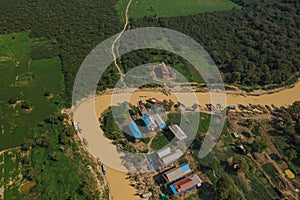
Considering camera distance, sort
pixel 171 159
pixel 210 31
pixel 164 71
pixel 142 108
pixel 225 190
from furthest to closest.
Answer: pixel 210 31 < pixel 164 71 < pixel 142 108 < pixel 171 159 < pixel 225 190

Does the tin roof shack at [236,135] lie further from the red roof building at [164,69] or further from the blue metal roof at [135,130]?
the red roof building at [164,69]

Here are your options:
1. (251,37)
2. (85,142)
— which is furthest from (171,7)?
(85,142)

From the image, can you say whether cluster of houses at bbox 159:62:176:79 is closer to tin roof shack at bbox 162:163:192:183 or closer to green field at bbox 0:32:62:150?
green field at bbox 0:32:62:150

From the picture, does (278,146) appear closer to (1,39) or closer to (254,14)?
(254,14)

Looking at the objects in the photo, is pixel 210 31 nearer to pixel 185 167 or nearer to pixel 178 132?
pixel 178 132

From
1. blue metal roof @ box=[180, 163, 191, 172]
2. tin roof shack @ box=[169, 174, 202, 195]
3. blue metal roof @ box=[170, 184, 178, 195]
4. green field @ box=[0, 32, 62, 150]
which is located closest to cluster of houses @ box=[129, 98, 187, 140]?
blue metal roof @ box=[180, 163, 191, 172]

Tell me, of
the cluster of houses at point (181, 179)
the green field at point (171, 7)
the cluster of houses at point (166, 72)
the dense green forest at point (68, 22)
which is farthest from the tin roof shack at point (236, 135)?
the green field at point (171, 7)
